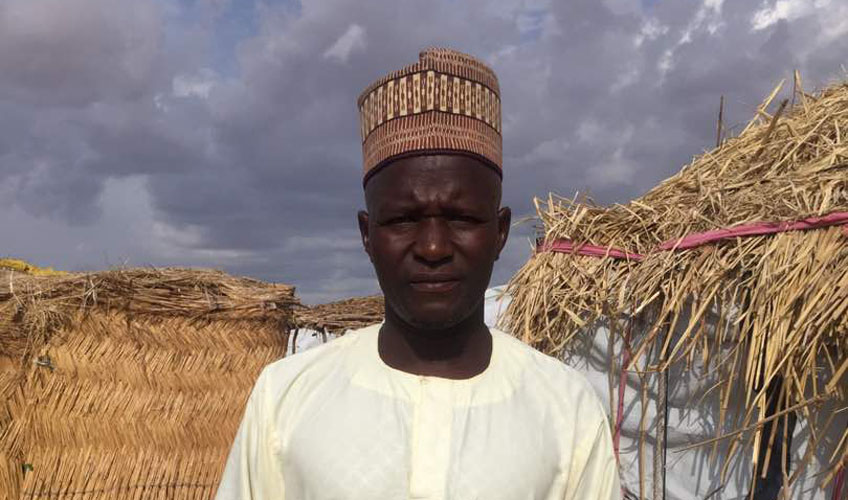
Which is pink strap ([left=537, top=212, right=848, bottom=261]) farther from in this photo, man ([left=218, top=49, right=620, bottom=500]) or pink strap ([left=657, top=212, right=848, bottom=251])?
man ([left=218, top=49, right=620, bottom=500])

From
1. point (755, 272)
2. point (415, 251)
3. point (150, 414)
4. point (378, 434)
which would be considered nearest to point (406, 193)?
point (415, 251)

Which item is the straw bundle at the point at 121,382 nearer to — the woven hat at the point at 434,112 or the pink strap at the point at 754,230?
the pink strap at the point at 754,230

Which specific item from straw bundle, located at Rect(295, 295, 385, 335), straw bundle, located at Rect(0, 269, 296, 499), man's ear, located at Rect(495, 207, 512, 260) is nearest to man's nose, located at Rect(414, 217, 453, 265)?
man's ear, located at Rect(495, 207, 512, 260)

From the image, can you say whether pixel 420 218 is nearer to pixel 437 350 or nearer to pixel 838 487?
pixel 437 350

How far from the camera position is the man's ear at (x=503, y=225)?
5.73ft

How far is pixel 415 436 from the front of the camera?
1.54 m

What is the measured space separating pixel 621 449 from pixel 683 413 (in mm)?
431

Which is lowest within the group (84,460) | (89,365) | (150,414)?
(84,460)

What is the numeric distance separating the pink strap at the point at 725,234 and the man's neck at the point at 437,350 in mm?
1886

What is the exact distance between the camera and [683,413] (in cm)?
339

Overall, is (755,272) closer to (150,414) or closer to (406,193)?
(406,193)

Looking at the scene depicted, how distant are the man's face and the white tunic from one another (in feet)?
0.61

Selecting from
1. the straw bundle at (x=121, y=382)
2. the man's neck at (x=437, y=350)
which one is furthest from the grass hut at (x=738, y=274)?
the straw bundle at (x=121, y=382)

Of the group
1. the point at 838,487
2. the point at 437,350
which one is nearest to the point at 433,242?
the point at 437,350
